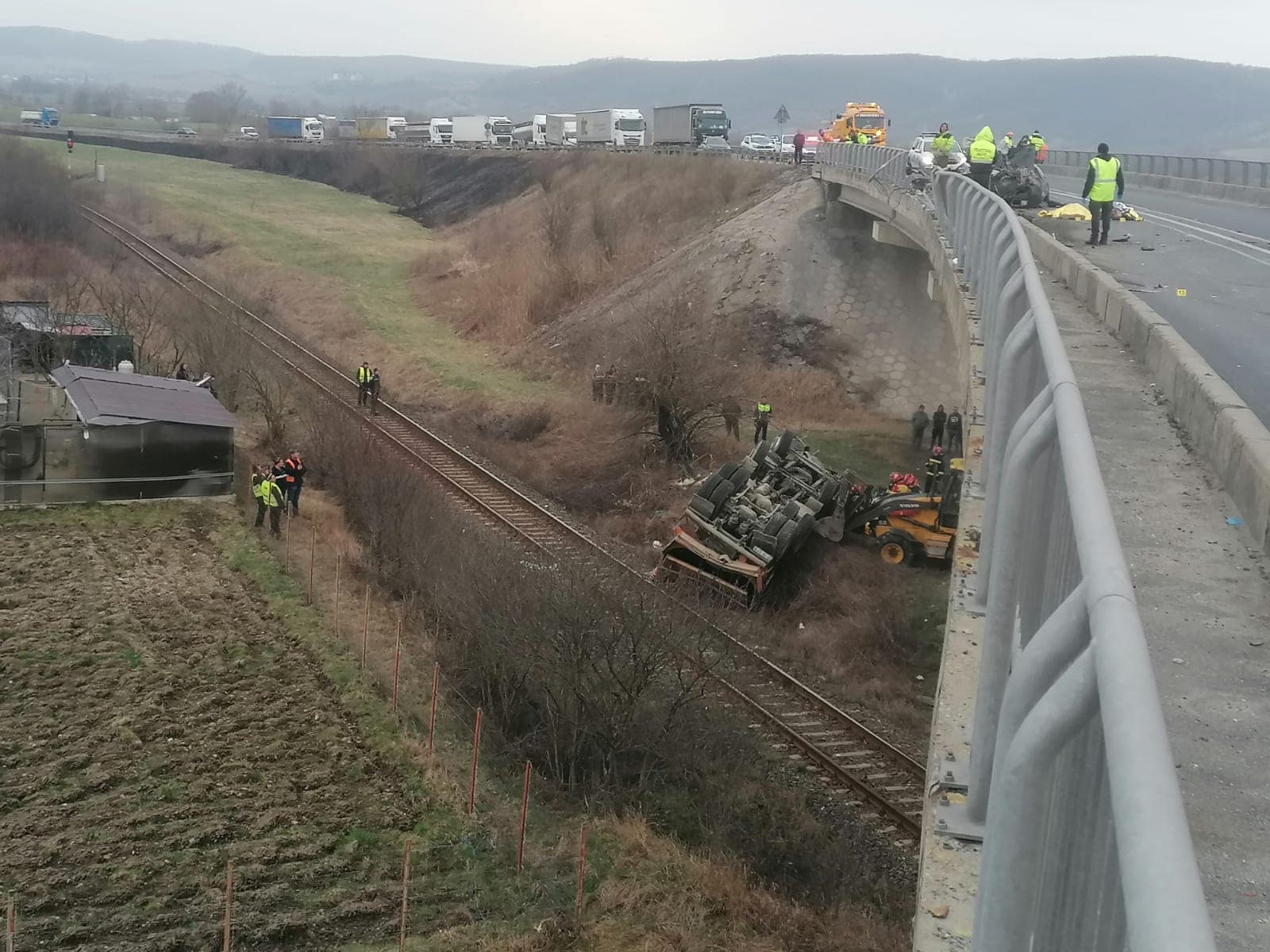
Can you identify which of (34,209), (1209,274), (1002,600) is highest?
(34,209)

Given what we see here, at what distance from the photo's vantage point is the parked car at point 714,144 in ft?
218

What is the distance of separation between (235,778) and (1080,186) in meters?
37.7

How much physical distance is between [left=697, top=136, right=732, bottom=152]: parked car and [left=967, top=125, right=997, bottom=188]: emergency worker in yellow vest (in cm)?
4028

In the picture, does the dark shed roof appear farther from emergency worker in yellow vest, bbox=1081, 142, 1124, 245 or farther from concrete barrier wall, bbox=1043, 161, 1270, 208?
concrete barrier wall, bbox=1043, 161, 1270, 208

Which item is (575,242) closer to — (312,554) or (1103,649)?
(312,554)

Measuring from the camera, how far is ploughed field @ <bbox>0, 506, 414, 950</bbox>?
1252 centimetres

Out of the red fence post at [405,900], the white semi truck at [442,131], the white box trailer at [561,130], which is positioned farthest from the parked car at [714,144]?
the red fence post at [405,900]

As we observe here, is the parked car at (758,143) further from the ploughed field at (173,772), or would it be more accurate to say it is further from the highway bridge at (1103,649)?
the highway bridge at (1103,649)

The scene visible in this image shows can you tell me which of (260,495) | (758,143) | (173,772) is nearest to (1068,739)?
(173,772)

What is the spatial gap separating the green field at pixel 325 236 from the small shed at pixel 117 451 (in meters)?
13.0

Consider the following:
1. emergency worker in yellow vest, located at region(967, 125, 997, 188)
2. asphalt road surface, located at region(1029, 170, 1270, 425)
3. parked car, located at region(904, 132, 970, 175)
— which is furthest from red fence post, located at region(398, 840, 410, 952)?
parked car, located at region(904, 132, 970, 175)

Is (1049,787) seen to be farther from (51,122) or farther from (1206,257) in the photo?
(51,122)

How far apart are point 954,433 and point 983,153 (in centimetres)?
828

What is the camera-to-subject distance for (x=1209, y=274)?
20094 millimetres
